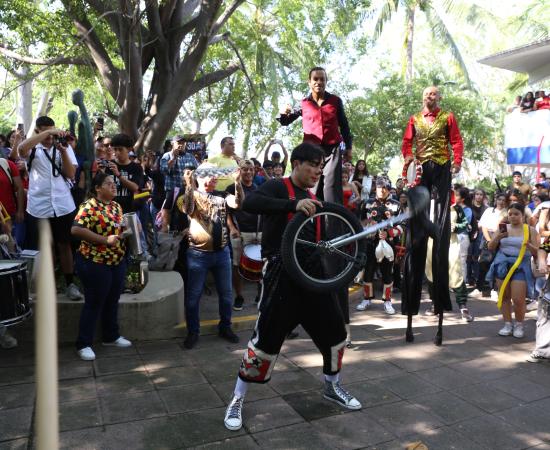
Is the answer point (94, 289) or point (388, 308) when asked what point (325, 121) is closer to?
point (94, 289)

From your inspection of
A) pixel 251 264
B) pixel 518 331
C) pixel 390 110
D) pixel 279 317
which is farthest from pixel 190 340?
pixel 390 110

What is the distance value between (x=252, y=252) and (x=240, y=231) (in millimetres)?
521

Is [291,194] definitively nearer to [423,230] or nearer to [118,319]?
[423,230]

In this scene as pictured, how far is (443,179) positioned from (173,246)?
3410mm

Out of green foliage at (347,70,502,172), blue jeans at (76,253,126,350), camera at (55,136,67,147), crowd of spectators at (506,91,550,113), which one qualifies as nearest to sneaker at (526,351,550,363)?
blue jeans at (76,253,126,350)

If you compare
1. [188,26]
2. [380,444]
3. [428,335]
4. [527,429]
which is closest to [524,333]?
[428,335]

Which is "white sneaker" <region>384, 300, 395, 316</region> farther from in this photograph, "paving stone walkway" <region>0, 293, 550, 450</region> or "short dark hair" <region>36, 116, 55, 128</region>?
"short dark hair" <region>36, 116, 55, 128</region>

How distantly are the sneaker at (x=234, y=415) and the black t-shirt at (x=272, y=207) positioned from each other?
107 cm

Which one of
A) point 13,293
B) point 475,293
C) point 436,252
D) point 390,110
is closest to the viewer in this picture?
point 13,293

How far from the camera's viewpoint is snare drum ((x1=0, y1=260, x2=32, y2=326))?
3.92 m

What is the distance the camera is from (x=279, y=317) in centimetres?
338

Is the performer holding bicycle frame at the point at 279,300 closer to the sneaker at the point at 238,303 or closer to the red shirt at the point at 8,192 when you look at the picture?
the sneaker at the point at 238,303

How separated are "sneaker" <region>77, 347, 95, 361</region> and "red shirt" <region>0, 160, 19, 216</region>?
1.83m

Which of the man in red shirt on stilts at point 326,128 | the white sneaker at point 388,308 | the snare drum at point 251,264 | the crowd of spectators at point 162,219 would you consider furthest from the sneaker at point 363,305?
the man in red shirt on stilts at point 326,128
